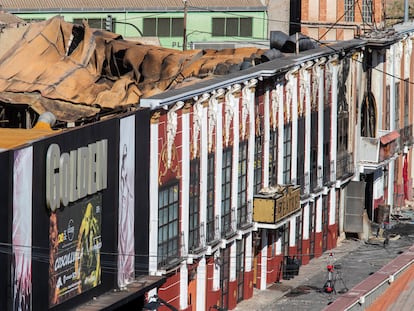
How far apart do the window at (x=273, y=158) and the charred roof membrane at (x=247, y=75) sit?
258cm

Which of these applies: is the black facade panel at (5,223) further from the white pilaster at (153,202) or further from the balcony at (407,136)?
the balcony at (407,136)

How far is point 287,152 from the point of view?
Result: 71.4 m

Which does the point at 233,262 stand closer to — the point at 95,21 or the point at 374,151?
the point at 374,151

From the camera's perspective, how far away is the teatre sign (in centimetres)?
4941

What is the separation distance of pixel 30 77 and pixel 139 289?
40.6ft

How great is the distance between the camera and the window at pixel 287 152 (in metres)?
71.1

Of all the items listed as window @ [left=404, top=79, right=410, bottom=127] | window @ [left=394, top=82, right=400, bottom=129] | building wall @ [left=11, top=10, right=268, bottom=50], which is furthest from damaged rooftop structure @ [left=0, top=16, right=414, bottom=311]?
building wall @ [left=11, top=10, right=268, bottom=50]

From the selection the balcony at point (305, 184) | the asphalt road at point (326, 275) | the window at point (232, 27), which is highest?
the window at point (232, 27)

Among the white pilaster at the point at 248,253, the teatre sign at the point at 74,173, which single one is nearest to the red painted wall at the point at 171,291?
the teatre sign at the point at 74,173

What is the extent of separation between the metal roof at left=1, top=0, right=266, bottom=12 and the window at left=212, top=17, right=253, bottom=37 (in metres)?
0.69

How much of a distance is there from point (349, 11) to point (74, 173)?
2204 inches

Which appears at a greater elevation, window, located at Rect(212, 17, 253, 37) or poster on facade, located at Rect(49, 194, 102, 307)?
window, located at Rect(212, 17, 253, 37)

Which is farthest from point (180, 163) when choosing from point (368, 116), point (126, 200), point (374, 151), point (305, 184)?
point (368, 116)

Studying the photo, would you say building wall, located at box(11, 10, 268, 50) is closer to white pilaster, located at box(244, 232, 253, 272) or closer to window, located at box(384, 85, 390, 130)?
window, located at box(384, 85, 390, 130)
